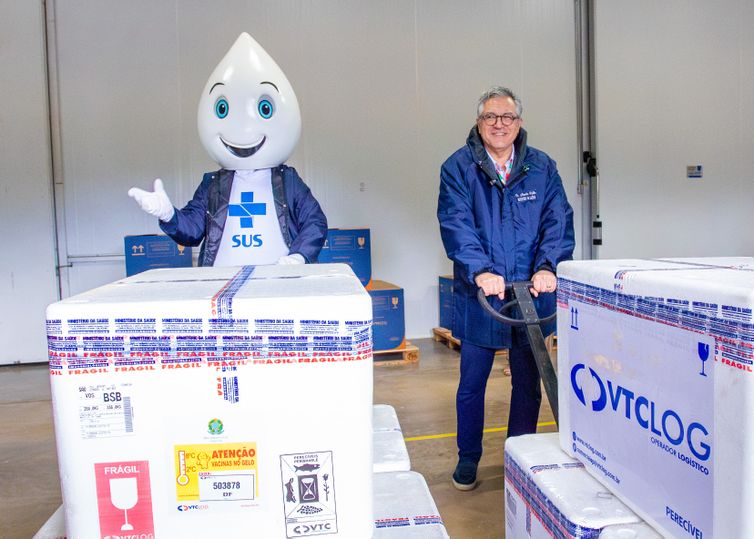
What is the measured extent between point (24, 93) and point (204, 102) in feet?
10.7

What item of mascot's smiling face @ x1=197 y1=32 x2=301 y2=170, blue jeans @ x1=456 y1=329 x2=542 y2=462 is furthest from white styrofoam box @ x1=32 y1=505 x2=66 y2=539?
mascot's smiling face @ x1=197 y1=32 x2=301 y2=170

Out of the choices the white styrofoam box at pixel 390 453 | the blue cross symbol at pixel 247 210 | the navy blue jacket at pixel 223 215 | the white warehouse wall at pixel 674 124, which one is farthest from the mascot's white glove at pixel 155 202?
the white warehouse wall at pixel 674 124

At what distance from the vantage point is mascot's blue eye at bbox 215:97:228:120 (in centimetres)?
260

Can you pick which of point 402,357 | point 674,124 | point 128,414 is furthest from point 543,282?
point 674,124

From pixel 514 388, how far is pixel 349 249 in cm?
268

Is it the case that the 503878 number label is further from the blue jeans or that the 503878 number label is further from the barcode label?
the blue jeans

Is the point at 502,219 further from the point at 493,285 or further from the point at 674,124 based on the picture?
the point at 674,124

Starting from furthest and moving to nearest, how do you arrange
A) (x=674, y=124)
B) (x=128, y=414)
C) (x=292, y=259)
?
(x=674, y=124) → (x=292, y=259) → (x=128, y=414)

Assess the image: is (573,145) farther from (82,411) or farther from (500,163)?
(82,411)

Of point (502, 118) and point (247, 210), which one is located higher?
point (502, 118)

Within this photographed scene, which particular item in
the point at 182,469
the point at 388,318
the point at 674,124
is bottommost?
the point at 388,318

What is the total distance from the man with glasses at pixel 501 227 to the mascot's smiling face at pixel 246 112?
2.50 ft

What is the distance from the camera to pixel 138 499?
95cm

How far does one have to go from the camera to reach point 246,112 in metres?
2.59
